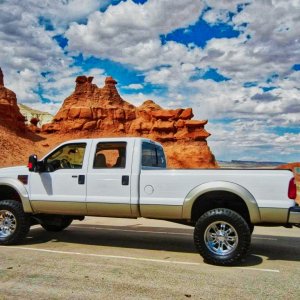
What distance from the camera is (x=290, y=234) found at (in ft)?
34.1

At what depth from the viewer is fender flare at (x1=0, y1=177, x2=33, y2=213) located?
321 inches

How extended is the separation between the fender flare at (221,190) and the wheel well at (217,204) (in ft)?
0.56

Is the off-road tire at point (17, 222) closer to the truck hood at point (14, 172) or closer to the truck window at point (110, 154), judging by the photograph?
the truck hood at point (14, 172)

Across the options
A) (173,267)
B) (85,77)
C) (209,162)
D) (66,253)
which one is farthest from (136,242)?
(85,77)

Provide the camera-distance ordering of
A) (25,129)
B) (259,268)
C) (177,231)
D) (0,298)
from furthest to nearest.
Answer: (25,129) < (177,231) < (259,268) < (0,298)

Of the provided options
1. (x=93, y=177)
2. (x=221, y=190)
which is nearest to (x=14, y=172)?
(x=93, y=177)

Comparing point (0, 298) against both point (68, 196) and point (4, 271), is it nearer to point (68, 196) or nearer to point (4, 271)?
point (4, 271)

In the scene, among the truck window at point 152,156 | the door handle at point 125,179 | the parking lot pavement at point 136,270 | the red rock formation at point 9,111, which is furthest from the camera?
the red rock formation at point 9,111

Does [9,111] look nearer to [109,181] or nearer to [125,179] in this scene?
[109,181]

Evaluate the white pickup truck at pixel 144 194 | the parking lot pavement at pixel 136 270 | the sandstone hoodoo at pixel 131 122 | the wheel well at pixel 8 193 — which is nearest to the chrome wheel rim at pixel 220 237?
the white pickup truck at pixel 144 194

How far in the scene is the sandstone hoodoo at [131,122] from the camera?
7262 cm

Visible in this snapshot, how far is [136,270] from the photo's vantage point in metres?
6.19

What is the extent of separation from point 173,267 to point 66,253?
2.15m

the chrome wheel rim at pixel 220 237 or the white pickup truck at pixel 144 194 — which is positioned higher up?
the white pickup truck at pixel 144 194
